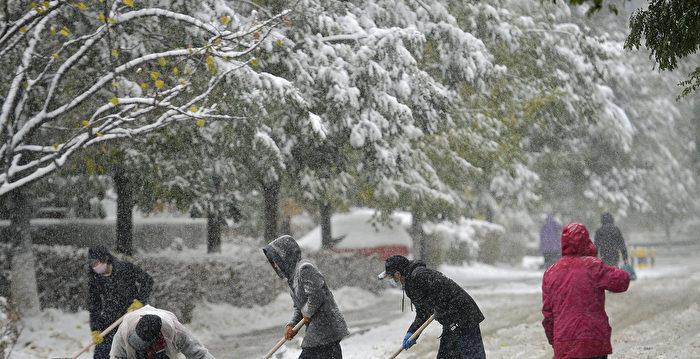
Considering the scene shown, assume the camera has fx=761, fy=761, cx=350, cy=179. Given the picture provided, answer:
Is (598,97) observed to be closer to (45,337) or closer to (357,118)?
(357,118)

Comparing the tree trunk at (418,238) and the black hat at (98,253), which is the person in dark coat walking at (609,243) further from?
the black hat at (98,253)

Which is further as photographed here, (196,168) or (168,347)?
(196,168)

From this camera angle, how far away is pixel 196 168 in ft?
38.4

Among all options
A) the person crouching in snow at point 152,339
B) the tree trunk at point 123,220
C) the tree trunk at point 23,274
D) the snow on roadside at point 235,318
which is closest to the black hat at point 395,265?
the person crouching in snow at point 152,339

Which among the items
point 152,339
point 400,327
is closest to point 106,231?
point 400,327

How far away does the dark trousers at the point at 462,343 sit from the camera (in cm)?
611

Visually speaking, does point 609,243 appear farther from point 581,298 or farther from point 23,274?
point 23,274

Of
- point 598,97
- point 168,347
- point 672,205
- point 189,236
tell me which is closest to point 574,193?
point 672,205

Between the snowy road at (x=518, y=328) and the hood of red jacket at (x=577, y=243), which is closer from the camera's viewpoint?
the hood of red jacket at (x=577, y=243)

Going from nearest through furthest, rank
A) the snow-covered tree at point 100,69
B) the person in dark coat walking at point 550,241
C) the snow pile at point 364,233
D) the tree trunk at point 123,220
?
the snow-covered tree at point 100,69 → the tree trunk at point 123,220 → the snow pile at point 364,233 → the person in dark coat walking at point 550,241

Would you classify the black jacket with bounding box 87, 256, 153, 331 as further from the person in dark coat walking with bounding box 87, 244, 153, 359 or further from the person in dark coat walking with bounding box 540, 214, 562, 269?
the person in dark coat walking with bounding box 540, 214, 562, 269

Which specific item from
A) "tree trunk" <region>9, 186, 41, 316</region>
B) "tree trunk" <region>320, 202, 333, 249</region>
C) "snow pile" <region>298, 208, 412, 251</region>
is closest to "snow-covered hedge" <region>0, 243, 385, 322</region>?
"tree trunk" <region>9, 186, 41, 316</region>

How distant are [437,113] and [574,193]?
1999cm

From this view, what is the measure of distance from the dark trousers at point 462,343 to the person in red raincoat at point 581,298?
Result: 0.92 m
